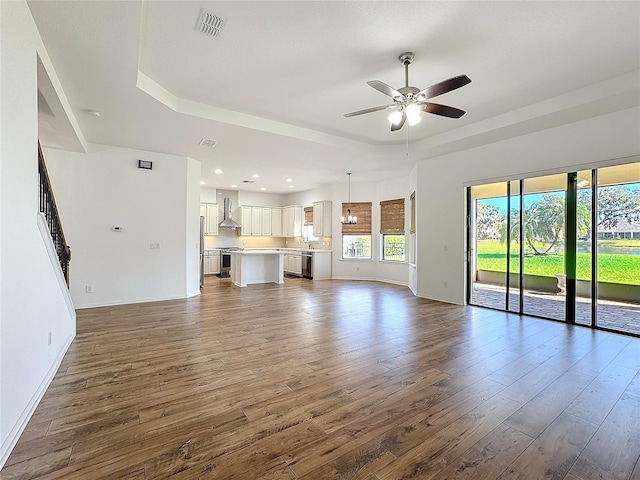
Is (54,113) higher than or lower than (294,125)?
lower

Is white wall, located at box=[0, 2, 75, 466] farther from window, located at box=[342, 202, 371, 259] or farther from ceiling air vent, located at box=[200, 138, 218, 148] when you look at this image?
window, located at box=[342, 202, 371, 259]

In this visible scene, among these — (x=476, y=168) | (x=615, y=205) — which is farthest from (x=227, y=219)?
(x=615, y=205)

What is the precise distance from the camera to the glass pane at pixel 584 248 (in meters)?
4.46

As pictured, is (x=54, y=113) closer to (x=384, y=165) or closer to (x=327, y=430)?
(x=327, y=430)

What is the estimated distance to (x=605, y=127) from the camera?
4.19 m

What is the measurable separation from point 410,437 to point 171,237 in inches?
226

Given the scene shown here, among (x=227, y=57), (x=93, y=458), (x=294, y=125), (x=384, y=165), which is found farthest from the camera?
(x=384, y=165)

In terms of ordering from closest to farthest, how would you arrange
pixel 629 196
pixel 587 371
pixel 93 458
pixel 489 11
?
pixel 93 458 < pixel 489 11 < pixel 587 371 < pixel 629 196

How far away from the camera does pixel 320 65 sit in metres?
3.38

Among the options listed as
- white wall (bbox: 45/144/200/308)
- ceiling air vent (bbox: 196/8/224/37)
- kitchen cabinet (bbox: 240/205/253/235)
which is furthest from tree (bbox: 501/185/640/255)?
kitchen cabinet (bbox: 240/205/253/235)

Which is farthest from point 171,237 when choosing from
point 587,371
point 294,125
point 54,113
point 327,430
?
point 587,371

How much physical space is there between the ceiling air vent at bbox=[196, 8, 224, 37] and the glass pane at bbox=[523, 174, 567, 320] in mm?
4940

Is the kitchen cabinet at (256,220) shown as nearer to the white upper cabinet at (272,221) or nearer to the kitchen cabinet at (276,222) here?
the white upper cabinet at (272,221)

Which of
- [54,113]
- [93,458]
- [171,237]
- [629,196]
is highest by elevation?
[54,113]
